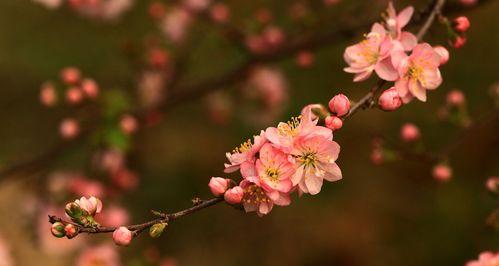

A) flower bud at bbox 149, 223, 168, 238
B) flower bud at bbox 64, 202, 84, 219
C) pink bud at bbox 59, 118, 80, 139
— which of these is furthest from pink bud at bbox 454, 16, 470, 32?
pink bud at bbox 59, 118, 80, 139


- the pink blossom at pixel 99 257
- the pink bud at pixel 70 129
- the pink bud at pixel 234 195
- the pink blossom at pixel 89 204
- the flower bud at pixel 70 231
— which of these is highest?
the pink bud at pixel 70 129

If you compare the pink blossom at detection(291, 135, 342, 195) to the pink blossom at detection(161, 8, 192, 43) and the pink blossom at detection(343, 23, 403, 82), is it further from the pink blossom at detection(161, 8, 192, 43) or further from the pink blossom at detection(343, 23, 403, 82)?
the pink blossom at detection(161, 8, 192, 43)

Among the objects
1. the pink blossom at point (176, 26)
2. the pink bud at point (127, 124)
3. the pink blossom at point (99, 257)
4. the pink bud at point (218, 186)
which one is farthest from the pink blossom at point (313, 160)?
the pink blossom at point (176, 26)

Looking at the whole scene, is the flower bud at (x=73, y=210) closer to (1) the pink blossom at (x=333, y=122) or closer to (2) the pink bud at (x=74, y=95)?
(1) the pink blossom at (x=333, y=122)

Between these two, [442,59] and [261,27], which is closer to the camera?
[442,59]

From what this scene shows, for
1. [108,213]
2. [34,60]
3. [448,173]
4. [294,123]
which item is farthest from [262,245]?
[294,123]

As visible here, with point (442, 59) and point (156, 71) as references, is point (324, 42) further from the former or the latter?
point (442, 59)
